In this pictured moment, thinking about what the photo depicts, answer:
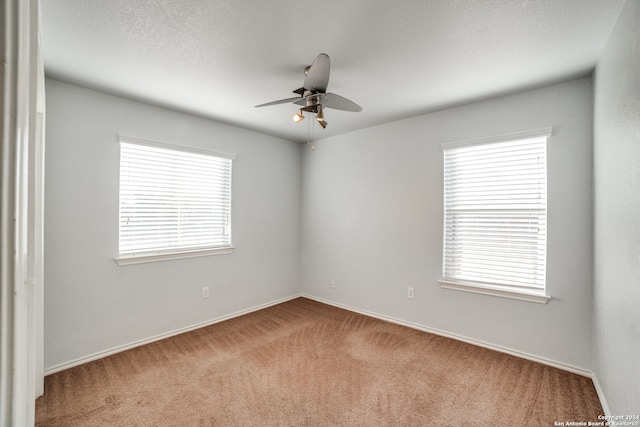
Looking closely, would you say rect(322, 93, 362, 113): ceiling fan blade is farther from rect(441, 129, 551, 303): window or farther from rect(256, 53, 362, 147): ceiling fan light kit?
rect(441, 129, 551, 303): window

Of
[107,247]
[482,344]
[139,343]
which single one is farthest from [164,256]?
[482,344]

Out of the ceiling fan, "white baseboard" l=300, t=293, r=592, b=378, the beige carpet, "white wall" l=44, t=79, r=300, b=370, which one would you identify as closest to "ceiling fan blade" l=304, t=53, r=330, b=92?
the ceiling fan

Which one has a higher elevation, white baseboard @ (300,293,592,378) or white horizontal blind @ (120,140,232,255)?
white horizontal blind @ (120,140,232,255)

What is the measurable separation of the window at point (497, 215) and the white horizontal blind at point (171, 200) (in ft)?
9.11

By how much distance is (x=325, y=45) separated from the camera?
1.98 metres

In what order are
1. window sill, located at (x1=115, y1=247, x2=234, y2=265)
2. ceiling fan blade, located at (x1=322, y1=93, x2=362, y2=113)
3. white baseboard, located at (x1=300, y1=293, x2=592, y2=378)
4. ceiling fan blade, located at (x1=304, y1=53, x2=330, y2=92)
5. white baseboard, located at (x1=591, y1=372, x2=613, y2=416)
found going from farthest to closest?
1. window sill, located at (x1=115, y1=247, x2=234, y2=265)
2. white baseboard, located at (x1=300, y1=293, x2=592, y2=378)
3. ceiling fan blade, located at (x1=322, y1=93, x2=362, y2=113)
4. white baseboard, located at (x1=591, y1=372, x2=613, y2=416)
5. ceiling fan blade, located at (x1=304, y1=53, x2=330, y2=92)

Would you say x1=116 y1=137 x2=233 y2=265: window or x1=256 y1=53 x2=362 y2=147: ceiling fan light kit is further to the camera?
x1=116 y1=137 x2=233 y2=265: window

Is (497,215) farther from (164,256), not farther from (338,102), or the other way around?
(164,256)

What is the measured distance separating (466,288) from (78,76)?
13.6 ft

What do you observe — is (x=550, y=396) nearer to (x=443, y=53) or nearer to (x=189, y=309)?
(x=443, y=53)

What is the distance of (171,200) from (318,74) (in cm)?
225

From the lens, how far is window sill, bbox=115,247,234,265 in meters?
2.86

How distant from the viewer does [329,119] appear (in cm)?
354

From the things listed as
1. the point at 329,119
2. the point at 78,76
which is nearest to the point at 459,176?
the point at 329,119
